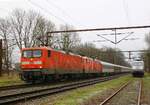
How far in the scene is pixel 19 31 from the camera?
221 ft

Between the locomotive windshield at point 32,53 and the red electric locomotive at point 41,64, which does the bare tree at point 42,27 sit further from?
the locomotive windshield at point 32,53

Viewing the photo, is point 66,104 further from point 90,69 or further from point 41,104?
point 90,69

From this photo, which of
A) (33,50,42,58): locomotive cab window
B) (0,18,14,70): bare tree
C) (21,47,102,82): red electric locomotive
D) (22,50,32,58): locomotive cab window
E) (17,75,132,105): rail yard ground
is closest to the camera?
(17,75,132,105): rail yard ground

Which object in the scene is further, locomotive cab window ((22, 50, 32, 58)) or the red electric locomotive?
locomotive cab window ((22, 50, 32, 58))

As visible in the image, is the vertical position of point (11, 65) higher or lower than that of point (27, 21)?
lower

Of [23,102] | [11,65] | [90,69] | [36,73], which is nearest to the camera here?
[23,102]

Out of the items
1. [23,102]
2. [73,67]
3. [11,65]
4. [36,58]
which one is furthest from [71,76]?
[11,65]

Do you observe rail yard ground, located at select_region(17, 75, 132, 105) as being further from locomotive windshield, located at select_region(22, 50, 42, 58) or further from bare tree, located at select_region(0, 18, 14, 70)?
bare tree, located at select_region(0, 18, 14, 70)

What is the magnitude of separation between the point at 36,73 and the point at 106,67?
43508 mm

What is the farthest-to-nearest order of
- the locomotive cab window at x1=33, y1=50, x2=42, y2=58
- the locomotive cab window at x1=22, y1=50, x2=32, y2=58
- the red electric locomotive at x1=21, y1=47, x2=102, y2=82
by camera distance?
the locomotive cab window at x1=22, y1=50, x2=32, y2=58
the locomotive cab window at x1=33, y1=50, x2=42, y2=58
the red electric locomotive at x1=21, y1=47, x2=102, y2=82

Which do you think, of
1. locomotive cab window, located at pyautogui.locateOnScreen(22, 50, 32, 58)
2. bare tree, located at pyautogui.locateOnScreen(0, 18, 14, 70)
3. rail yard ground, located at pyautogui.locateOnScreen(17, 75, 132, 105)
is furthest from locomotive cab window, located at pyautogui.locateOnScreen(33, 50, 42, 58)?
bare tree, located at pyautogui.locateOnScreen(0, 18, 14, 70)

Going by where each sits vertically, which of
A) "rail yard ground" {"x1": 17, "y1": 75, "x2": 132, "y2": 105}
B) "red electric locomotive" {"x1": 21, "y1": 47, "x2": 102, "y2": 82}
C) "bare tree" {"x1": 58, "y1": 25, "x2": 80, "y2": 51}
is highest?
"bare tree" {"x1": 58, "y1": 25, "x2": 80, "y2": 51}

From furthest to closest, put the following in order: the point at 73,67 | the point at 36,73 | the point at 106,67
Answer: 1. the point at 106,67
2. the point at 73,67
3. the point at 36,73

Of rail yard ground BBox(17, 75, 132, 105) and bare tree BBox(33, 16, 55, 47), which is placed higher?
bare tree BBox(33, 16, 55, 47)
